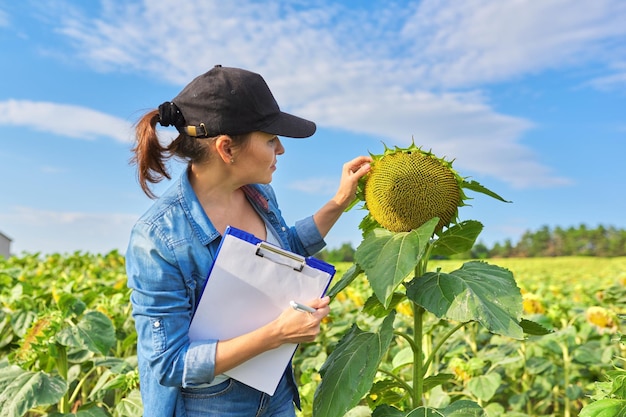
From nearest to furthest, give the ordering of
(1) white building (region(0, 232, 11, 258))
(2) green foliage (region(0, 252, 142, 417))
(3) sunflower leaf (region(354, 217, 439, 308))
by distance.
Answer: (3) sunflower leaf (region(354, 217, 439, 308)) < (2) green foliage (region(0, 252, 142, 417)) < (1) white building (region(0, 232, 11, 258))

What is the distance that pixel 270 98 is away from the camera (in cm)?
235

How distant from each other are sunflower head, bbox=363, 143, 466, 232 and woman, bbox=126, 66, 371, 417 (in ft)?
0.54

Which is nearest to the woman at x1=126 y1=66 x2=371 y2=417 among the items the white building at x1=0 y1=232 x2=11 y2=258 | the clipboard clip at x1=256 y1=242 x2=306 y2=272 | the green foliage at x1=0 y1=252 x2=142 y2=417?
the clipboard clip at x1=256 y1=242 x2=306 y2=272

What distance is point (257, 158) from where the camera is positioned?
229cm

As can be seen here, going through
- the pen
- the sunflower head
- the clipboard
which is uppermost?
the sunflower head

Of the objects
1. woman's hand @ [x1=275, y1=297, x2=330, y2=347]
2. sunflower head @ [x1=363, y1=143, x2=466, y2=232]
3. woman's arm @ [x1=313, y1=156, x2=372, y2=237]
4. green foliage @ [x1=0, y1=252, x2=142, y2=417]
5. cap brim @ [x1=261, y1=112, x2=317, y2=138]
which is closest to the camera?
sunflower head @ [x1=363, y1=143, x2=466, y2=232]

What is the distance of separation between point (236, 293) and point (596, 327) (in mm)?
2829

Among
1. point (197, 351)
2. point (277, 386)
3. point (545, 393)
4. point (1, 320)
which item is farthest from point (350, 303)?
point (197, 351)

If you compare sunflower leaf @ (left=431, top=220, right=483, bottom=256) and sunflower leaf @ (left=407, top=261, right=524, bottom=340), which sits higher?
sunflower leaf @ (left=431, top=220, right=483, bottom=256)

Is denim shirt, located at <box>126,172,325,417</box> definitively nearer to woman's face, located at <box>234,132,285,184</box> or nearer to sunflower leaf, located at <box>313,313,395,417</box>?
woman's face, located at <box>234,132,285,184</box>

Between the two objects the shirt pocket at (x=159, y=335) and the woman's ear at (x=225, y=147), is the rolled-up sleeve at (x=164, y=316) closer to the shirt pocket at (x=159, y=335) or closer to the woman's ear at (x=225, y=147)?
the shirt pocket at (x=159, y=335)

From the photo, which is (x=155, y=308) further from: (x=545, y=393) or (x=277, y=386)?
(x=545, y=393)

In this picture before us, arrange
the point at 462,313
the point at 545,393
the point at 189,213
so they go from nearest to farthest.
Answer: the point at 462,313
the point at 189,213
the point at 545,393

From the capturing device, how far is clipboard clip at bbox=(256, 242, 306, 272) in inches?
84.4
